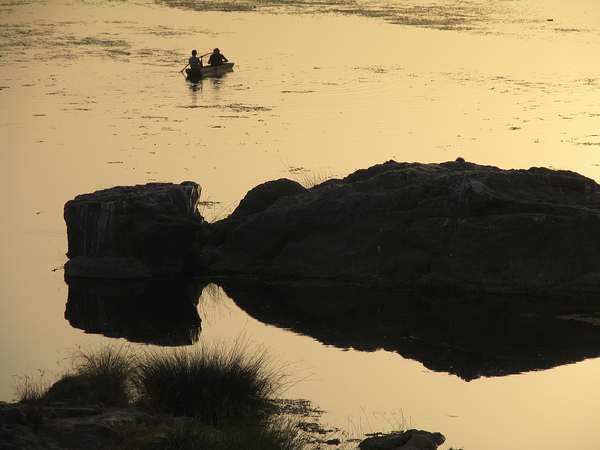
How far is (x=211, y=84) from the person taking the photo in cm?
2958

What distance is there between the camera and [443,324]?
1148 cm

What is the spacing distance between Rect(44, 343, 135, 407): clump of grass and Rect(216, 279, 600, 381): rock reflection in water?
3047 mm

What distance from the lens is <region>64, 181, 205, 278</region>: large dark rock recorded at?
1363 centimetres

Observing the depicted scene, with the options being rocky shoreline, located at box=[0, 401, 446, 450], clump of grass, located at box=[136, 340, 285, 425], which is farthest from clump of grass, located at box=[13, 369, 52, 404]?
clump of grass, located at box=[136, 340, 285, 425]

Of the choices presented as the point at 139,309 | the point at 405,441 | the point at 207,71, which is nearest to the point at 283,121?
the point at 207,71

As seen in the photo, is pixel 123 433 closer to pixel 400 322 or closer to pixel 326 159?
pixel 400 322

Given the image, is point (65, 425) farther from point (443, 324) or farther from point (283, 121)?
point (283, 121)

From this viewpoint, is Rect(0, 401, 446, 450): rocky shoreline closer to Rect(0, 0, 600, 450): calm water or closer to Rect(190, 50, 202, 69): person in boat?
Rect(0, 0, 600, 450): calm water

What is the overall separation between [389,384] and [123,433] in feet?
10.9

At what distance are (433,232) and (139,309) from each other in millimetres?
4690

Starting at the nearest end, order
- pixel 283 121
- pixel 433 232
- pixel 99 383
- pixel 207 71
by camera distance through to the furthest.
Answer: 1. pixel 99 383
2. pixel 433 232
3. pixel 283 121
4. pixel 207 71

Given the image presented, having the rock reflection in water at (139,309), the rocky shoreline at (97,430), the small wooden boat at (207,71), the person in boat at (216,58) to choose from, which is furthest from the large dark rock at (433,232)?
the person in boat at (216,58)

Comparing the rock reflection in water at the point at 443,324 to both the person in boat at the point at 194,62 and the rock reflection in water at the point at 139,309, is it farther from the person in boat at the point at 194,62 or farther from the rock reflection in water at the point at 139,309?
the person in boat at the point at 194,62

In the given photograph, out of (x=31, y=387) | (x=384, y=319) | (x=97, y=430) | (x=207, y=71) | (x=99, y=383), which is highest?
(x=207, y=71)
